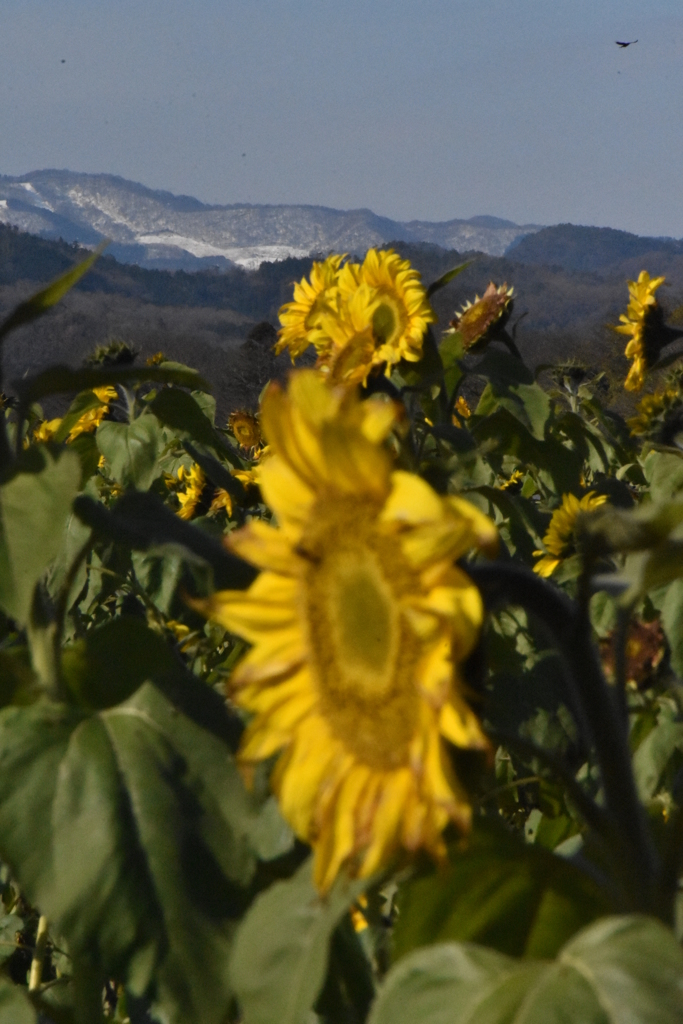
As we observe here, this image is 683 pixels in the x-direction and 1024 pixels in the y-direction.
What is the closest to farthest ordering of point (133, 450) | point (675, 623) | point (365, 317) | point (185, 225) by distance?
point (675, 623)
point (365, 317)
point (133, 450)
point (185, 225)

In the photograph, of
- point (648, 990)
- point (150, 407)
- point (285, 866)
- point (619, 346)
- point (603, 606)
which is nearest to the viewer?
point (648, 990)

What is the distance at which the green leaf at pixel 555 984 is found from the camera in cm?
61

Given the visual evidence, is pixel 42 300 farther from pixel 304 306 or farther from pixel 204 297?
pixel 204 297

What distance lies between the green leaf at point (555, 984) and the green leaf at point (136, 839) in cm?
18

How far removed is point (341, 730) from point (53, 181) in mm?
163135

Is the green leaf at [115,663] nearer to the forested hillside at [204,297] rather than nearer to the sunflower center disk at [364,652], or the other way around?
the sunflower center disk at [364,652]

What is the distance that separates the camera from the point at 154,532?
0.86 meters

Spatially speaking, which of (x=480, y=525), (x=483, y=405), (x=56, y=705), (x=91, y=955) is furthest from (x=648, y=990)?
(x=483, y=405)

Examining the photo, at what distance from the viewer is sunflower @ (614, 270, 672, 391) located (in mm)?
3182

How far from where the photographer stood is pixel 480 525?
655 millimetres

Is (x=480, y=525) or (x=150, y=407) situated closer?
(x=480, y=525)

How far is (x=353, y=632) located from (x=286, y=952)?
230 millimetres

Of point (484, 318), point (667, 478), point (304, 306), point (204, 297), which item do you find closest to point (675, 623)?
point (667, 478)

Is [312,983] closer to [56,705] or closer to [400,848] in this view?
[400,848]
